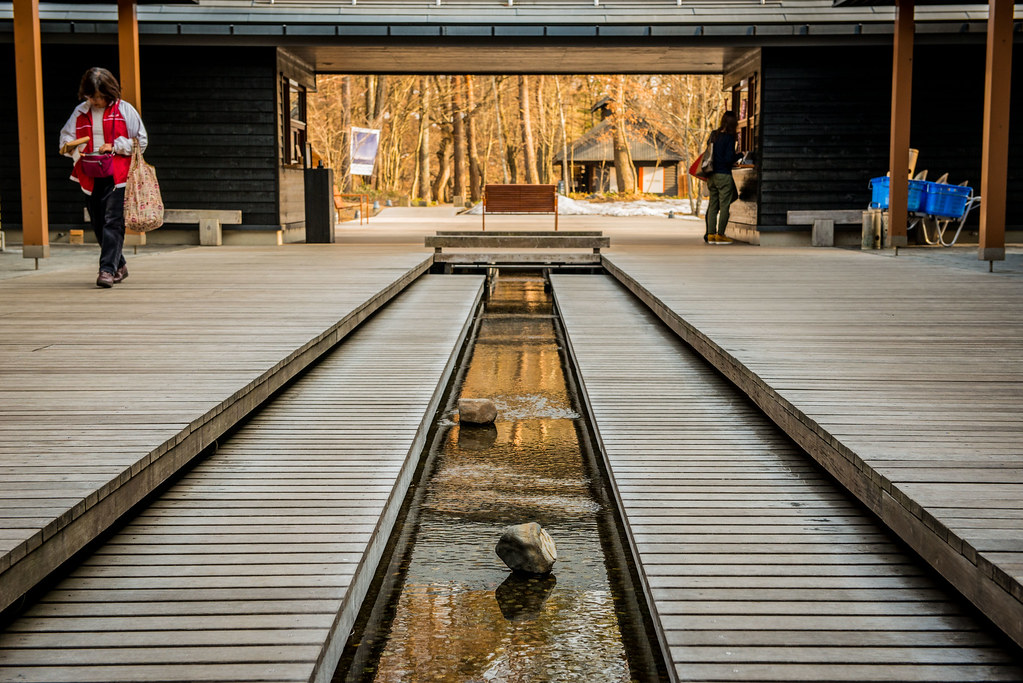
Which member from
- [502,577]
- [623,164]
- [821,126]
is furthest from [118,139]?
[623,164]

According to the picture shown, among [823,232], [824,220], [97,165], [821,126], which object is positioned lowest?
[823,232]

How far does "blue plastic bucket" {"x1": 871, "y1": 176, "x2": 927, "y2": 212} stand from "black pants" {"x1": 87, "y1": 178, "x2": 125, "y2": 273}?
357 inches

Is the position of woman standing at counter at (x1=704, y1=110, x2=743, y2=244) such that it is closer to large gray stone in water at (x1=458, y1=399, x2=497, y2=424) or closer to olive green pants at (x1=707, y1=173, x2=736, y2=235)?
olive green pants at (x1=707, y1=173, x2=736, y2=235)

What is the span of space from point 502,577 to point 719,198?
12.1 metres

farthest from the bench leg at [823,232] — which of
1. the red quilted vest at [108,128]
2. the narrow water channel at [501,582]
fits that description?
the red quilted vest at [108,128]

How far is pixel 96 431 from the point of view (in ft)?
11.6

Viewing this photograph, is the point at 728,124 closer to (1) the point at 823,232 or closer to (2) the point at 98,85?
(1) the point at 823,232

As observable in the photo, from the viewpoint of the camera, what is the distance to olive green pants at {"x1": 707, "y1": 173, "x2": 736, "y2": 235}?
14570mm

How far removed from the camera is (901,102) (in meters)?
12.5

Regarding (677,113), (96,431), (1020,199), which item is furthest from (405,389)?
(677,113)

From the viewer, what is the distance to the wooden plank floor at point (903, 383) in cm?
263

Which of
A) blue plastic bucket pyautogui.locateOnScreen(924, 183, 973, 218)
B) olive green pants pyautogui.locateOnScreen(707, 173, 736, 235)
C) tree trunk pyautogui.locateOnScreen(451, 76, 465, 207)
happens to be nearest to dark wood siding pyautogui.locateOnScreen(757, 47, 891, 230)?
olive green pants pyautogui.locateOnScreen(707, 173, 736, 235)

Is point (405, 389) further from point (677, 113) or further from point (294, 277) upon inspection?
point (677, 113)

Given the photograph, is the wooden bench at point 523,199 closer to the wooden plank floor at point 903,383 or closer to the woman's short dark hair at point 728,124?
the woman's short dark hair at point 728,124
